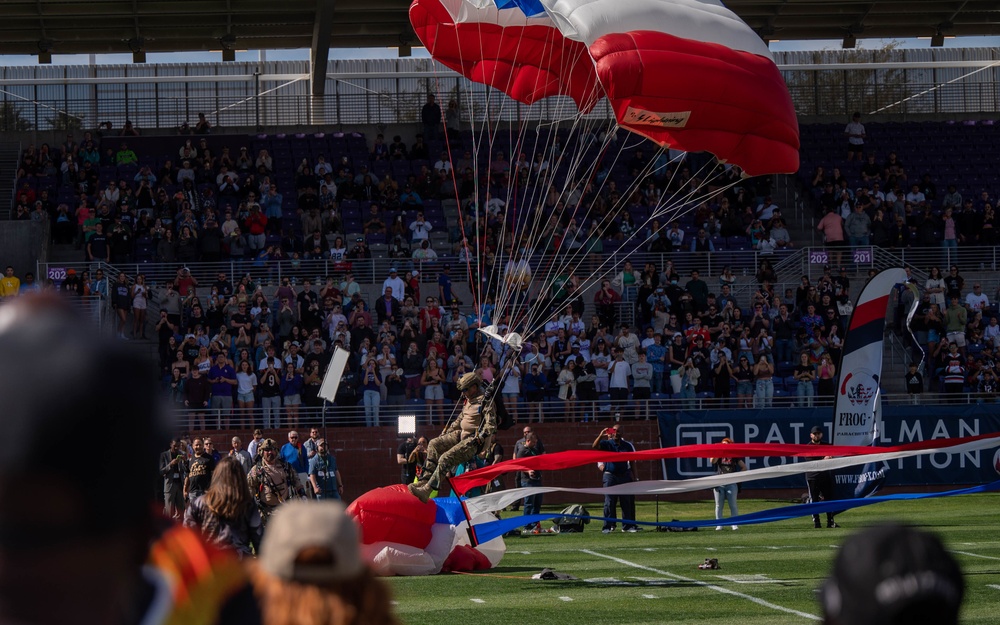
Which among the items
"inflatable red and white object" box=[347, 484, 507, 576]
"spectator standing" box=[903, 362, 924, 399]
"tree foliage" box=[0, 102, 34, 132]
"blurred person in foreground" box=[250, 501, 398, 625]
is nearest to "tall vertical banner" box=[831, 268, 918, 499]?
"inflatable red and white object" box=[347, 484, 507, 576]

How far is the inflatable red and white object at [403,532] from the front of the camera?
1183cm

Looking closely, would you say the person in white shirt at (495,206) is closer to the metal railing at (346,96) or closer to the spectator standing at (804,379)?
the metal railing at (346,96)

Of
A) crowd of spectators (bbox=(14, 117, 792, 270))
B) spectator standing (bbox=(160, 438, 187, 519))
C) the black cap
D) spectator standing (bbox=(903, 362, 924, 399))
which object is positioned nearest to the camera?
the black cap

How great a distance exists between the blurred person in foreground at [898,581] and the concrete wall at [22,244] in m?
28.3

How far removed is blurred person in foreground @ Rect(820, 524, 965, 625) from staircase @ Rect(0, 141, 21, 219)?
30582 mm

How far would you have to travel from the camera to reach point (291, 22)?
3084 cm

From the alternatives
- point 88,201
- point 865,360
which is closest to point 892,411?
point 865,360

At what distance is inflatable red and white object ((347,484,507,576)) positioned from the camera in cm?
1183

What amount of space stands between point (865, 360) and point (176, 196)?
1779 cm

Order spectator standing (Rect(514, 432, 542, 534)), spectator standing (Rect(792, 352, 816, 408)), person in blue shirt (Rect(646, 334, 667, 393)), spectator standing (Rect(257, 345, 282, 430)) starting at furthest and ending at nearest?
person in blue shirt (Rect(646, 334, 667, 393)), spectator standing (Rect(792, 352, 816, 408)), spectator standing (Rect(257, 345, 282, 430)), spectator standing (Rect(514, 432, 542, 534))

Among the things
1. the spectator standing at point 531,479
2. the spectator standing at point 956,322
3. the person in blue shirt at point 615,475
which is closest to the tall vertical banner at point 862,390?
the person in blue shirt at point 615,475

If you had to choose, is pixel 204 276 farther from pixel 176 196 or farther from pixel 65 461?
pixel 65 461

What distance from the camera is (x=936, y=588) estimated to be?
52.7 inches

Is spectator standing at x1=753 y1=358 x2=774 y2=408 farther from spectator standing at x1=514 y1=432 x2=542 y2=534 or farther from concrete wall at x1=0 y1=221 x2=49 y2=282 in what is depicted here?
concrete wall at x1=0 y1=221 x2=49 y2=282
